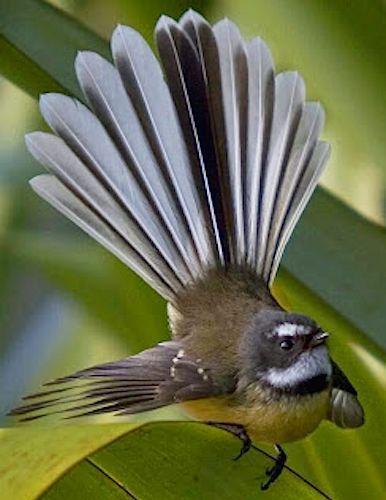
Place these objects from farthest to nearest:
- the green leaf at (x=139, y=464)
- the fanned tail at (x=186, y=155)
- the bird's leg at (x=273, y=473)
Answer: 1. the fanned tail at (x=186, y=155)
2. the bird's leg at (x=273, y=473)
3. the green leaf at (x=139, y=464)

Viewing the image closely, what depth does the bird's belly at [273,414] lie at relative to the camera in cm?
115

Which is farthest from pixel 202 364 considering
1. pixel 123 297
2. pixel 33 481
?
pixel 33 481

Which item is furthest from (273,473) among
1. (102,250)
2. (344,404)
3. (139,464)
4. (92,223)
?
(102,250)

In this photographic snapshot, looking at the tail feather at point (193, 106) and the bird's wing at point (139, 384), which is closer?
the bird's wing at point (139, 384)

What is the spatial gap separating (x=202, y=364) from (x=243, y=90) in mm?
296

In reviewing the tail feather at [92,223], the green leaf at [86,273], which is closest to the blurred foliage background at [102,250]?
the green leaf at [86,273]

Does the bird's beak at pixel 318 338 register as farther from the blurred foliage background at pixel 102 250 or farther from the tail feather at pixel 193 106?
the tail feather at pixel 193 106

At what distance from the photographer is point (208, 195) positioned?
1297 millimetres

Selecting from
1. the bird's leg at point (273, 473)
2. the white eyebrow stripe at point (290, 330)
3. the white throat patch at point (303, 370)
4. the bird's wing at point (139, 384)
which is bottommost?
the bird's wing at point (139, 384)

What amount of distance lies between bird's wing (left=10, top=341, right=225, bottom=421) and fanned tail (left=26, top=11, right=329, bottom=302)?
135 millimetres

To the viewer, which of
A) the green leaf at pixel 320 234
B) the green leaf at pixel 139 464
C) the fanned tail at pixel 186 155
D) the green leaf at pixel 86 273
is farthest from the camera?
the green leaf at pixel 86 273

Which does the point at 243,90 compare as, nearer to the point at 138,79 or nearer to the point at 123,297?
the point at 138,79

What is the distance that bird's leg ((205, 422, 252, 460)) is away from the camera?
0.94 metres

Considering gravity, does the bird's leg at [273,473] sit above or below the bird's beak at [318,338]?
below
